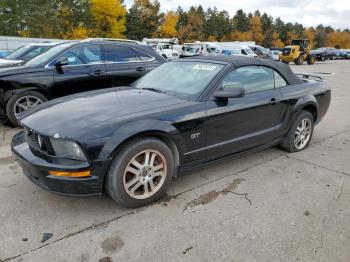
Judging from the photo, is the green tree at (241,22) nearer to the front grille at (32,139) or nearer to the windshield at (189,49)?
the windshield at (189,49)

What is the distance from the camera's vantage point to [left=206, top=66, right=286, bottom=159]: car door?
360 cm

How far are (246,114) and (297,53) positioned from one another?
29885 millimetres

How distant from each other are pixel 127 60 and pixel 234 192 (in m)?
4.19

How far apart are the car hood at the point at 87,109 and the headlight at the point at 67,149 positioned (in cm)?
6

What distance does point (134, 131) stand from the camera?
9.64 feet

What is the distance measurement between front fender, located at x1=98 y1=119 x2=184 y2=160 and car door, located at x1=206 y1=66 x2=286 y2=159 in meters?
0.54

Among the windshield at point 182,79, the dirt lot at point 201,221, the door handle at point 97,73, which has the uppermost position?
the windshield at point 182,79

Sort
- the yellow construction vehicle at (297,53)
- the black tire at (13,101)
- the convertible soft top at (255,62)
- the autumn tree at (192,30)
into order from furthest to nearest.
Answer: the autumn tree at (192,30), the yellow construction vehicle at (297,53), the black tire at (13,101), the convertible soft top at (255,62)

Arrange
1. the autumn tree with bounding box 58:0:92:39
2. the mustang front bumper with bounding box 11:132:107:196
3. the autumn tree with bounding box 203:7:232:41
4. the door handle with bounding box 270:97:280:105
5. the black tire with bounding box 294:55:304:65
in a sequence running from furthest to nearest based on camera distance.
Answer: the autumn tree with bounding box 203:7:232:41
the autumn tree with bounding box 58:0:92:39
the black tire with bounding box 294:55:304:65
the door handle with bounding box 270:97:280:105
the mustang front bumper with bounding box 11:132:107:196

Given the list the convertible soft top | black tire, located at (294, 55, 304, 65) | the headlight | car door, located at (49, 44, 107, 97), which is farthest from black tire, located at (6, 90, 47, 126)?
black tire, located at (294, 55, 304, 65)

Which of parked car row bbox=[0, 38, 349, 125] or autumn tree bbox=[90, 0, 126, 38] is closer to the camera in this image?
parked car row bbox=[0, 38, 349, 125]

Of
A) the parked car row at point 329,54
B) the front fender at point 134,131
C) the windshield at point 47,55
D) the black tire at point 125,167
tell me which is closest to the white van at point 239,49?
the parked car row at point 329,54

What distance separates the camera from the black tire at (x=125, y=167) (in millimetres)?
2910

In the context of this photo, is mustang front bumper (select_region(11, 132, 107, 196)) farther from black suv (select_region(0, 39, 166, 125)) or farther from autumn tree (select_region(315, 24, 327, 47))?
autumn tree (select_region(315, 24, 327, 47))
